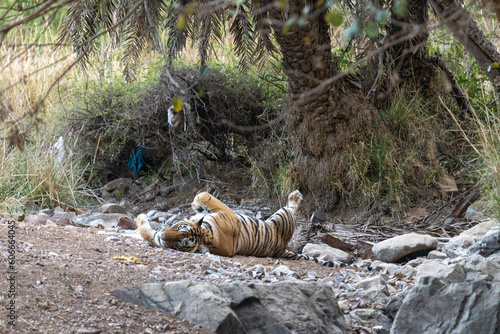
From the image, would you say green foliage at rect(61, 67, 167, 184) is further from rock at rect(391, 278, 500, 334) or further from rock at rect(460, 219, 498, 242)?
rock at rect(391, 278, 500, 334)

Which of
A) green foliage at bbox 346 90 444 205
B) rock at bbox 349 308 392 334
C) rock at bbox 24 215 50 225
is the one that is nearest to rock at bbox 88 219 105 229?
rock at bbox 24 215 50 225

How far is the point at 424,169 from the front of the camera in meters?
6.93

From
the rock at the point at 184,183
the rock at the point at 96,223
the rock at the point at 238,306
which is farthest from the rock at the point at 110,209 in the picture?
the rock at the point at 238,306

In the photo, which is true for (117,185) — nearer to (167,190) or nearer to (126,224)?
(167,190)

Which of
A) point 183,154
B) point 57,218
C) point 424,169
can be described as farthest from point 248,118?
point 57,218

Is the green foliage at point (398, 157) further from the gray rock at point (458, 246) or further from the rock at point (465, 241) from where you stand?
the gray rock at point (458, 246)

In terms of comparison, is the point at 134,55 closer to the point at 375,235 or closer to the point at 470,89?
the point at 375,235

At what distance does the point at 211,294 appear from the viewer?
2893mm

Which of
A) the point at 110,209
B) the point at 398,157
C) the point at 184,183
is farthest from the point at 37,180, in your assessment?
the point at 398,157

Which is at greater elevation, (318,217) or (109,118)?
(109,118)

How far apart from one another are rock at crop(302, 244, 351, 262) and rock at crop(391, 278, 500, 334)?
1859 mm

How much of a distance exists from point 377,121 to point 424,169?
2.72ft

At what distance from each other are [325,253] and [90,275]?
101 inches

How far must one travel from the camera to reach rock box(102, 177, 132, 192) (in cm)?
905
